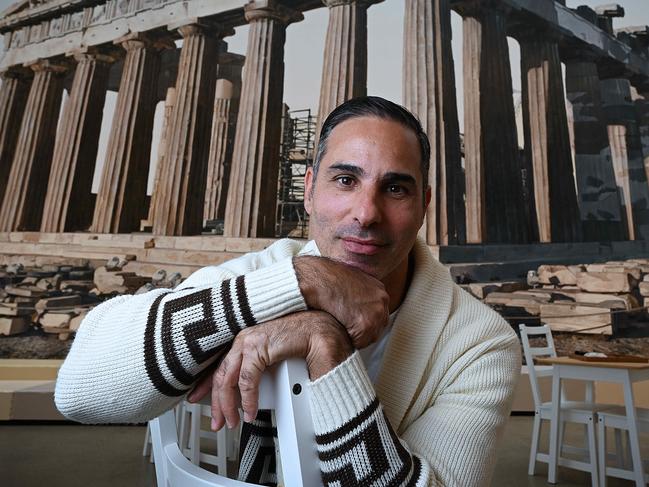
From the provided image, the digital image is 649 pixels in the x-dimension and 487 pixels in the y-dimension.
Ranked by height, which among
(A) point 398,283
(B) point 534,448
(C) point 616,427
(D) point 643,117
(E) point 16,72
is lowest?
(B) point 534,448

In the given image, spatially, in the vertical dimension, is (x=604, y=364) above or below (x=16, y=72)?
below

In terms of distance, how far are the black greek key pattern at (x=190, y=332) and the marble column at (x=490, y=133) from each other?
492 cm

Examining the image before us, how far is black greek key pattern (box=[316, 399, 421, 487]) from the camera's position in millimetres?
617

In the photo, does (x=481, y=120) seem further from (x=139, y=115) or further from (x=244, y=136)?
(x=139, y=115)

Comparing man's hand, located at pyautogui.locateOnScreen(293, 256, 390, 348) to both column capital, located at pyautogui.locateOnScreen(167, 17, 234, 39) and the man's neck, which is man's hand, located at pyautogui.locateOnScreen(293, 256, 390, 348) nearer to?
the man's neck

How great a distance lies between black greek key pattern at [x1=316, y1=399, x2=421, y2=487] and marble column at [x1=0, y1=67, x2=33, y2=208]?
21.7 feet

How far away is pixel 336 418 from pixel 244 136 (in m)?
5.27

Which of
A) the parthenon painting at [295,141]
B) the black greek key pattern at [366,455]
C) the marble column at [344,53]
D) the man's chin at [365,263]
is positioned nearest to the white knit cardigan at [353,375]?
the black greek key pattern at [366,455]

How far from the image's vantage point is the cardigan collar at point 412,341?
35.9 inches

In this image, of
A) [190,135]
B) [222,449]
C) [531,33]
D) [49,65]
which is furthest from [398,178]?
[49,65]

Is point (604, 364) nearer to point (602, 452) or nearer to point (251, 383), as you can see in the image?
point (602, 452)

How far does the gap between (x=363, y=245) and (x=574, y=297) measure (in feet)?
15.6

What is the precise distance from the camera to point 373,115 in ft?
3.12

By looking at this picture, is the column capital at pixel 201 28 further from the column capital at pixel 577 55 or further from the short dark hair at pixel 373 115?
the short dark hair at pixel 373 115
